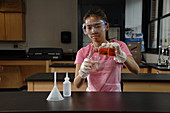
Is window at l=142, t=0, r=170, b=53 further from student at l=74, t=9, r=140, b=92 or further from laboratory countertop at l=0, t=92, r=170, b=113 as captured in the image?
laboratory countertop at l=0, t=92, r=170, b=113

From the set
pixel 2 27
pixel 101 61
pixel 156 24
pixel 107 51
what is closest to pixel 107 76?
pixel 101 61

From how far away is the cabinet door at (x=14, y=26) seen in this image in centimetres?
483

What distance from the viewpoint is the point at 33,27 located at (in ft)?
17.4

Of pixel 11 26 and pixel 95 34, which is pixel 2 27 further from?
pixel 95 34

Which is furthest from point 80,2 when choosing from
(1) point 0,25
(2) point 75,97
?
(2) point 75,97

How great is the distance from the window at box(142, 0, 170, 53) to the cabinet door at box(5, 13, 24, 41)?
12.0 ft

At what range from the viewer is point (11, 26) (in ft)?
16.0

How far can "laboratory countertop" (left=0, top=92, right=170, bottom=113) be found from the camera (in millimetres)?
949

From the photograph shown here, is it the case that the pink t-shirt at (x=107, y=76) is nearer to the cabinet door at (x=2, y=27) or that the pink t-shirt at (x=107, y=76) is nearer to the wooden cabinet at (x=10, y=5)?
the wooden cabinet at (x=10, y=5)

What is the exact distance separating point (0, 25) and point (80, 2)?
244 centimetres

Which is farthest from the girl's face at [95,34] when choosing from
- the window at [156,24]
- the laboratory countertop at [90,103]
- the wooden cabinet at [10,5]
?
the wooden cabinet at [10,5]

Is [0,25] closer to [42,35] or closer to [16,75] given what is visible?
[42,35]

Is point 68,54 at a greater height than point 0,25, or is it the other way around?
point 0,25

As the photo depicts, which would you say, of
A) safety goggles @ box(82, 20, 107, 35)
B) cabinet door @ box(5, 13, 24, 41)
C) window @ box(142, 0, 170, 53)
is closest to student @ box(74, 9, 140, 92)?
safety goggles @ box(82, 20, 107, 35)
